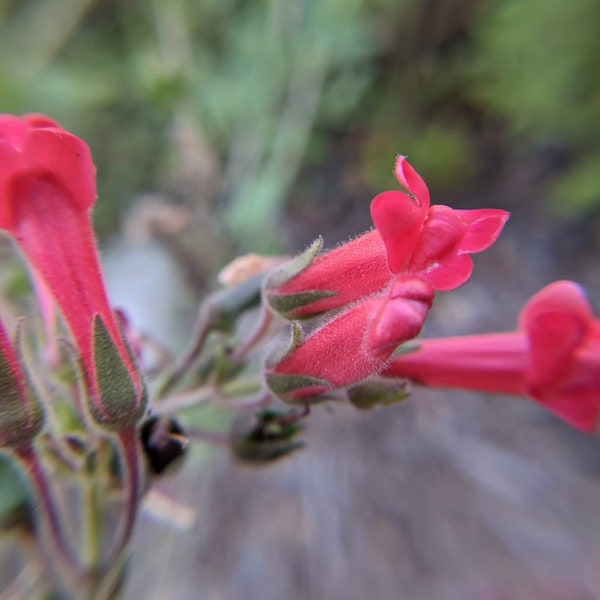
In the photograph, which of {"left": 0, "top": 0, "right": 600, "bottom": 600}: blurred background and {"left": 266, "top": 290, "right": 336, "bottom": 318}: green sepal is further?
{"left": 0, "top": 0, "right": 600, "bottom": 600}: blurred background

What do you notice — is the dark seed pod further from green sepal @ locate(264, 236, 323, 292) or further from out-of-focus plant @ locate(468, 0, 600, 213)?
out-of-focus plant @ locate(468, 0, 600, 213)

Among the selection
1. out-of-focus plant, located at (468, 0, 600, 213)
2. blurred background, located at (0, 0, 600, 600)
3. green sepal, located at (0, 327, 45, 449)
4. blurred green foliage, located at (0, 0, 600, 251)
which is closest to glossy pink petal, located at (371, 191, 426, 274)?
green sepal, located at (0, 327, 45, 449)

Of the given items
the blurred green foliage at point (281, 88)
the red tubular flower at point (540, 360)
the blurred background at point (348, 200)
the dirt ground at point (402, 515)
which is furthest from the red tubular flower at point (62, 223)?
the blurred green foliage at point (281, 88)

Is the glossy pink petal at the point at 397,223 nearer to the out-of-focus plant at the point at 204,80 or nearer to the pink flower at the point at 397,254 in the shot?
the pink flower at the point at 397,254

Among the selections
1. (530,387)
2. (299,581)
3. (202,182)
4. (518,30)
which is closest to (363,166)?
(518,30)

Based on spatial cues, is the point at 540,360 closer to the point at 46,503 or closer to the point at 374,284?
the point at 374,284

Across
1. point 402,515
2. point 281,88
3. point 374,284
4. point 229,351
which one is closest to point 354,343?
point 374,284
